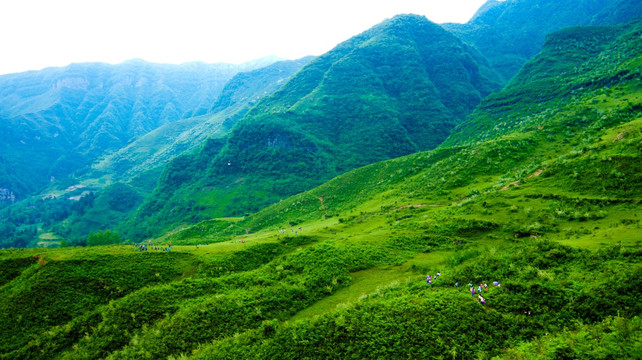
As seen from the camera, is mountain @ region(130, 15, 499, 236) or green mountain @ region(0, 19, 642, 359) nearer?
green mountain @ region(0, 19, 642, 359)

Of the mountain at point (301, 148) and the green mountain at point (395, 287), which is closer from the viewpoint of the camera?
the green mountain at point (395, 287)

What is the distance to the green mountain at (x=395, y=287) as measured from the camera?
12078 mm

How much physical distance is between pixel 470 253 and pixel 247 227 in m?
76.5

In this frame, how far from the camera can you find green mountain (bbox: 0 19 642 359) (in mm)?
12078

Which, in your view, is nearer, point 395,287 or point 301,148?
point 395,287

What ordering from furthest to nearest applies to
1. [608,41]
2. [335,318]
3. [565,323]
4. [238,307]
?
[608,41], [238,307], [335,318], [565,323]

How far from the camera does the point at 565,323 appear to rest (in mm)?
11594

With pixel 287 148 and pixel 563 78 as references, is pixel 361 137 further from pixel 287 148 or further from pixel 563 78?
pixel 563 78

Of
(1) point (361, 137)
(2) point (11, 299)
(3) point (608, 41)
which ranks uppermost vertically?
(3) point (608, 41)

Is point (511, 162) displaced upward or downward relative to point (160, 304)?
downward

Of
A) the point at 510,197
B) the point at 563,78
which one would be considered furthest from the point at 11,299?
the point at 563,78

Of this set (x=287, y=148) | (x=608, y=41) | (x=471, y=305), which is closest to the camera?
(x=471, y=305)

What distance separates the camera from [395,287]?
17.8 meters

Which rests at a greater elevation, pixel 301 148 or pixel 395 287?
pixel 395 287
